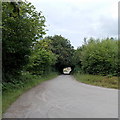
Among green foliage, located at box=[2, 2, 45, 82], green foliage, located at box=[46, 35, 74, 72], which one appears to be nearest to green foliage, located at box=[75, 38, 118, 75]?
green foliage, located at box=[2, 2, 45, 82]

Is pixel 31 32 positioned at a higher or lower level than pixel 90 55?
higher

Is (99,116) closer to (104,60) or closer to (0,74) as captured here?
(0,74)

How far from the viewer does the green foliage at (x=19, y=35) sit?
22.5 feet

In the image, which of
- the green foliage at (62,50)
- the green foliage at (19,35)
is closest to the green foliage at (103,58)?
the green foliage at (19,35)

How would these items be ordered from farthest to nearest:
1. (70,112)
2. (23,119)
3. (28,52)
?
(28,52)
(70,112)
(23,119)

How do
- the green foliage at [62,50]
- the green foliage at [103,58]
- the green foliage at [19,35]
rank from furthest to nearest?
the green foliage at [62,50], the green foliage at [103,58], the green foliage at [19,35]

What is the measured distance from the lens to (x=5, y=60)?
298 inches

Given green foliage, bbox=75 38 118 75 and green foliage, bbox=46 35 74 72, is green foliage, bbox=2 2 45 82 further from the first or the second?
green foliage, bbox=46 35 74 72

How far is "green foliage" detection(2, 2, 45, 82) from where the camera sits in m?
6.86

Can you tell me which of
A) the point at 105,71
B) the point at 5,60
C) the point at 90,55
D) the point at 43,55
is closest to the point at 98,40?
the point at 90,55

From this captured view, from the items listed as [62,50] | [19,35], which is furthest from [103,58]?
[62,50]

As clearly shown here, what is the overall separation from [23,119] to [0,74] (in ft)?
12.0

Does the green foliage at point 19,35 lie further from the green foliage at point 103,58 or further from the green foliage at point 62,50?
the green foliage at point 62,50

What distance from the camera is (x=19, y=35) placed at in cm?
722
